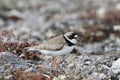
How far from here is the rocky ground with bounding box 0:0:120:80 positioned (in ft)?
28.0

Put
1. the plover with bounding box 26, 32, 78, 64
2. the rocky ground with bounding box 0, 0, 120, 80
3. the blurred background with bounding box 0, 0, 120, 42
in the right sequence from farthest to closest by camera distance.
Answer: the blurred background with bounding box 0, 0, 120, 42 < the plover with bounding box 26, 32, 78, 64 < the rocky ground with bounding box 0, 0, 120, 80

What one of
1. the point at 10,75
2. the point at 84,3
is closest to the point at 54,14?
the point at 84,3

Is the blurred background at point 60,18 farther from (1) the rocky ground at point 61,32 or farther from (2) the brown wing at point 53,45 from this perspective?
(2) the brown wing at point 53,45

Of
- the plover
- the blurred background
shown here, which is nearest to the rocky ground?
the blurred background

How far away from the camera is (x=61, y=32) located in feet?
48.4

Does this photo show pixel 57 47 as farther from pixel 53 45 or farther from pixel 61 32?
pixel 61 32

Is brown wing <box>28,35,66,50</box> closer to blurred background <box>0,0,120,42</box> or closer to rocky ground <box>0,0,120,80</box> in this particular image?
rocky ground <box>0,0,120,80</box>

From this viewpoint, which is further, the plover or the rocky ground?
the plover

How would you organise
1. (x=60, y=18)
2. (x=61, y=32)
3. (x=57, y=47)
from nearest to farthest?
(x=57, y=47)
(x=61, y=32)
(x=60, y=18)

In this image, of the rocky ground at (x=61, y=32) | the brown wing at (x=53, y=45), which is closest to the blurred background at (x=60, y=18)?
the rocky ground at (x=61, y=32)

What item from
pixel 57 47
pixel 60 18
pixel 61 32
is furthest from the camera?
pixel 60 18

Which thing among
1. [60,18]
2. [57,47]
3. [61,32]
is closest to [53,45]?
[57,47]

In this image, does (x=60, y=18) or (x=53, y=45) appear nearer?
(x=53, y=45)

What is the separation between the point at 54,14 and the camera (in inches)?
711
